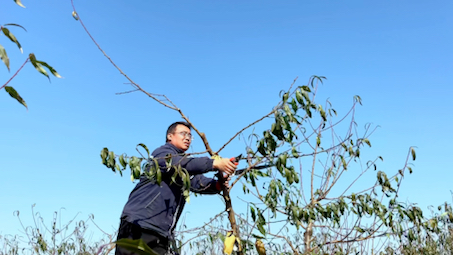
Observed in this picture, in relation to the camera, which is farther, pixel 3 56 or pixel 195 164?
pixel 195 164

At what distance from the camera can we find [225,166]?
2.38 meters

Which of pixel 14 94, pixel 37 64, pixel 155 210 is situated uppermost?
pixel 155 210

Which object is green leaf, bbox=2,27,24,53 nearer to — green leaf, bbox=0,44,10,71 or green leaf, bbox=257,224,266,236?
green leaf, bbox=0,44,10,71

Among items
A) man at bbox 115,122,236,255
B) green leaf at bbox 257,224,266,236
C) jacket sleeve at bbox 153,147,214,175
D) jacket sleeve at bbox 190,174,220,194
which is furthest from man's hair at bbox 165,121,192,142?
green leaf at bbox 257,224,266,236

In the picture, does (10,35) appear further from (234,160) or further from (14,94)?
(234,160)

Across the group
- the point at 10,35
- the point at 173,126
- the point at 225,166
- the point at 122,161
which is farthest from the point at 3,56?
the point at 173,126

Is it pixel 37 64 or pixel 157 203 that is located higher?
pixel 157 203

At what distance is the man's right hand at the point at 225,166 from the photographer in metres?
2.38

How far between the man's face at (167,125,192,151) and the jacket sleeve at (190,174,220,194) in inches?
11.2

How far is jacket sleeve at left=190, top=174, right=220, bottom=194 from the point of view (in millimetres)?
2859

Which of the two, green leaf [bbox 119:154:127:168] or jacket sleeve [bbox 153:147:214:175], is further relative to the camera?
jacket sleeve [bbox 153:147:214:175]

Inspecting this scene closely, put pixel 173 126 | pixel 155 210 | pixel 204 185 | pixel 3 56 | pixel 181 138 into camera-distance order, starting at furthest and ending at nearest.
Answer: pixel 173 126 < pixel 181 138 < pixel 204 185 < pixel 155 210 < pixel 3 56

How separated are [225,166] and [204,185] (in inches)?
27.7

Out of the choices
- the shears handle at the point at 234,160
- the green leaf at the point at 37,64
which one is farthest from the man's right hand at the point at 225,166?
the green leaf at the point at 37,64
